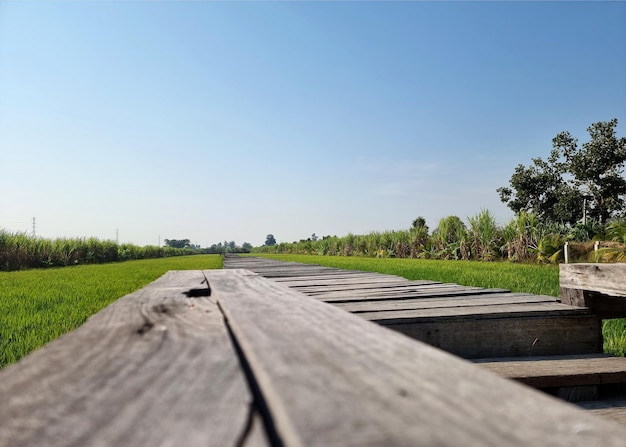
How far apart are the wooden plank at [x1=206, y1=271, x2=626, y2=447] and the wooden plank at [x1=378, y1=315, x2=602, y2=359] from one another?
1.32m

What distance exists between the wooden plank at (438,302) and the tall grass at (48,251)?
18.7 meters

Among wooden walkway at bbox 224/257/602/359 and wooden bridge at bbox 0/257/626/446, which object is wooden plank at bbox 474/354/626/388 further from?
wooden bridge at bbox 0/257/626/446

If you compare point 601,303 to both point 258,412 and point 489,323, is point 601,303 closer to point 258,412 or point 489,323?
point 489,323

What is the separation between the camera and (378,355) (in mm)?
611

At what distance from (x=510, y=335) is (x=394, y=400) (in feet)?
6.13

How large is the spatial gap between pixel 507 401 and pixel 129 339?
635mm

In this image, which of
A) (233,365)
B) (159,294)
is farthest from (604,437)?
(159,294)

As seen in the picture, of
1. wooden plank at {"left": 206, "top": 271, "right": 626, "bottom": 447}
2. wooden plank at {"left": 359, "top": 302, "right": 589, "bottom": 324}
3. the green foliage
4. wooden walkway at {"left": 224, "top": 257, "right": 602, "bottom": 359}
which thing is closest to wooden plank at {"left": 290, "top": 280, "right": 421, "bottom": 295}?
wooden walkway at {"left": 224, "top": 257, "right": 602, "bottom": 359}

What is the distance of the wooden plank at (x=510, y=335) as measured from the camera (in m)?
1.95

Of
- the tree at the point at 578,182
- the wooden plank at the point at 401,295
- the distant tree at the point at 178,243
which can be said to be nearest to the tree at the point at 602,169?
the tree at the point at 578,182

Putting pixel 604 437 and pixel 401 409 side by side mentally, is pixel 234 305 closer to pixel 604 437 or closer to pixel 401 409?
pixel 401 409

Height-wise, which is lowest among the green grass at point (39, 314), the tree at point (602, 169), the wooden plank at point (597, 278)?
the green grass at point (39, 314)

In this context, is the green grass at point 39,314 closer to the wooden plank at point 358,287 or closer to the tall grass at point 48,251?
the wooden plank at point 358,287

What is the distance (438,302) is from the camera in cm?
236
